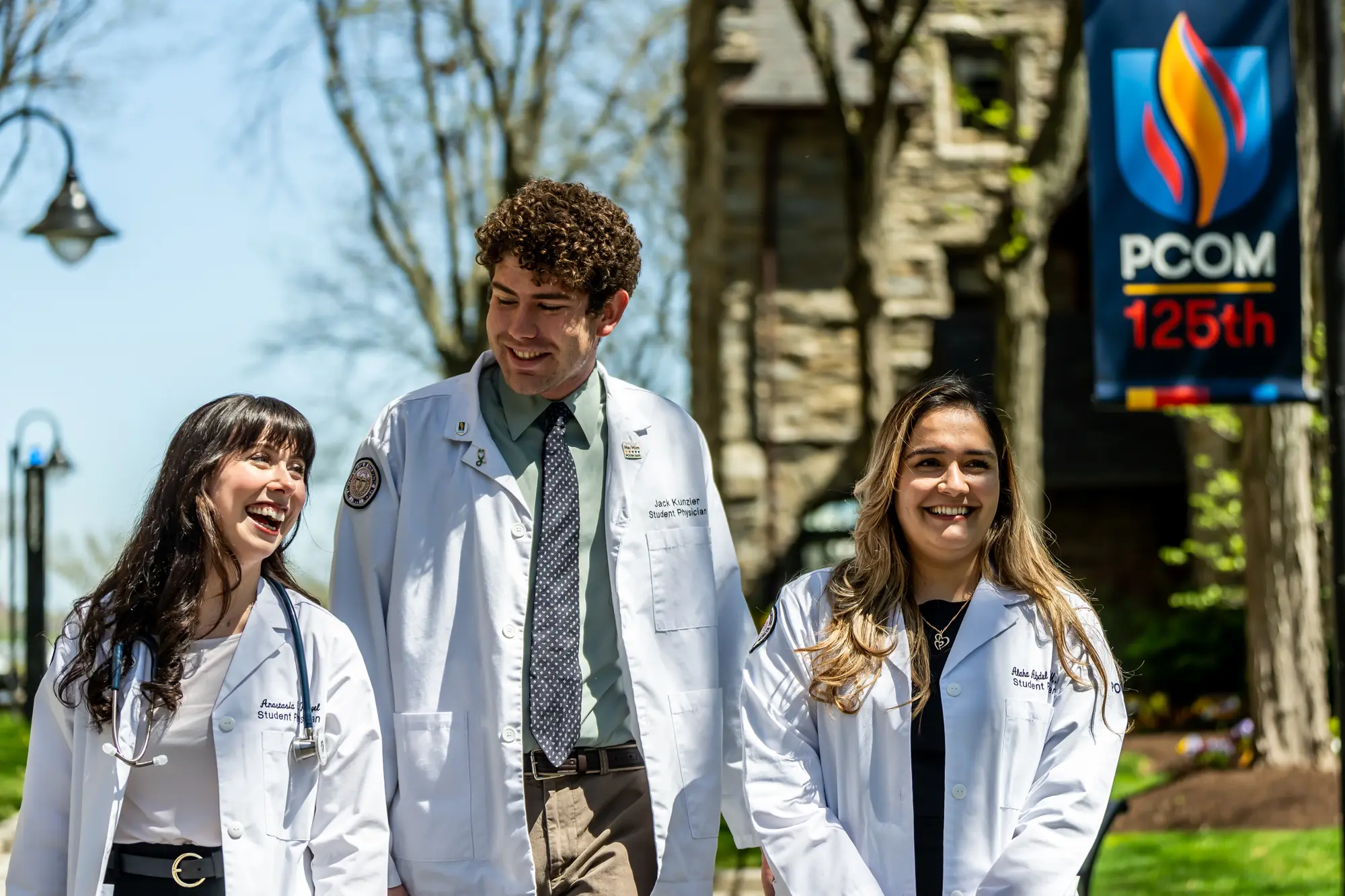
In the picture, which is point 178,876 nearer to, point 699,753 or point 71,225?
point 699,753

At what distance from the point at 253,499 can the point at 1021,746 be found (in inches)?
65.0

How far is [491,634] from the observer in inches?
136

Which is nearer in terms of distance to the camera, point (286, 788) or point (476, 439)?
point (286, 788)

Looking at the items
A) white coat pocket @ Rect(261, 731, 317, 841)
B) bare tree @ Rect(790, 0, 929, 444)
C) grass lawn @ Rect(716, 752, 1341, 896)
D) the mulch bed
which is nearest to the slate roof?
bare tree @ Rect(790, 0, 929, 444)

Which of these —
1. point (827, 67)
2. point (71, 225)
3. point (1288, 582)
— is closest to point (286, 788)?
point (71, 225)

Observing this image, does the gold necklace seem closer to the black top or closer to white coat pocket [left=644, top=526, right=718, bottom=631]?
the black top

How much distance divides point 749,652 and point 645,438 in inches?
23.9

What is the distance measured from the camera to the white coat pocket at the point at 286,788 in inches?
119

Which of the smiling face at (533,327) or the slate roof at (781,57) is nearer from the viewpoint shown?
the smiling face at (533,327)

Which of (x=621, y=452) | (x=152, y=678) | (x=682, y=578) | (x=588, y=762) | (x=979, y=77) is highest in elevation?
(x=979, y=77)

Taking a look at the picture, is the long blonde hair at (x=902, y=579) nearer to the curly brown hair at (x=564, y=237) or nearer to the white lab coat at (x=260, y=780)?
the curly brown hair at (x=564, y=237)

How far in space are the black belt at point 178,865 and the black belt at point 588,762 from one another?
74 centimetres

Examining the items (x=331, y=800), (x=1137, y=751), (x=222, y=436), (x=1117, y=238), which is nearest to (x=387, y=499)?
(x=222, y=436)

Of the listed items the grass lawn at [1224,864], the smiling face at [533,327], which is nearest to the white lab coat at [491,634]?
the smiling face at [533,327]
